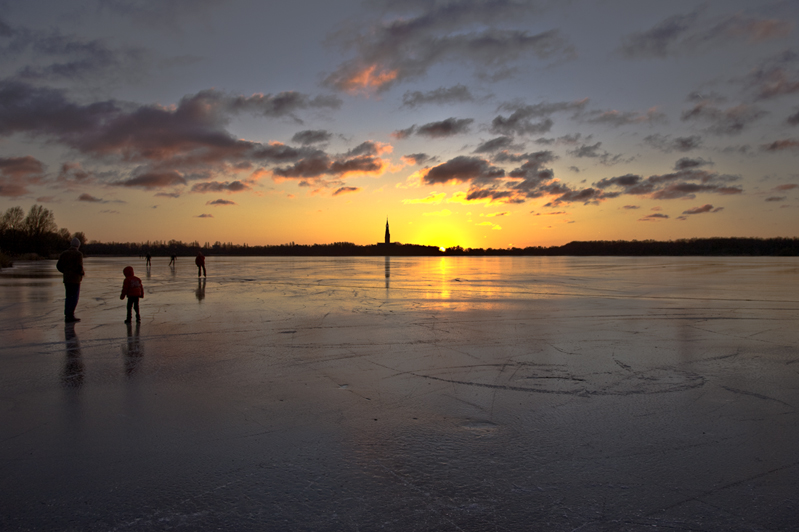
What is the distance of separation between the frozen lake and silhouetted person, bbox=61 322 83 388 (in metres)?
0.05

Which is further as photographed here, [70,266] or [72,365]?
[70,266]

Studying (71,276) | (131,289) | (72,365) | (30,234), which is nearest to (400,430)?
(72,365)

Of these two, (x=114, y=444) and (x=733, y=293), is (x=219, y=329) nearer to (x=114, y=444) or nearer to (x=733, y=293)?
(x=114, y=444)

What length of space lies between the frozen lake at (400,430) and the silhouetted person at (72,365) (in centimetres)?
5

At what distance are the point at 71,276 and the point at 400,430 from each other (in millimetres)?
9275

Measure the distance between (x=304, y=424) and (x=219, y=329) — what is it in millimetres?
5462

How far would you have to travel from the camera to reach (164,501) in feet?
9.08

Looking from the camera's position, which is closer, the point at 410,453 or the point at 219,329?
the point at 410,453

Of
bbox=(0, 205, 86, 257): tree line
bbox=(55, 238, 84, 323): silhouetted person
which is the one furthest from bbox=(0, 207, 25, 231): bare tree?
bbox=(55, 238, 84, 323): silhouetted person

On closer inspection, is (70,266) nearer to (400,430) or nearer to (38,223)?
(400,430)

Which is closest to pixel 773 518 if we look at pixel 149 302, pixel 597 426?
pixel 597 426

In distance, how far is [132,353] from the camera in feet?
22.3

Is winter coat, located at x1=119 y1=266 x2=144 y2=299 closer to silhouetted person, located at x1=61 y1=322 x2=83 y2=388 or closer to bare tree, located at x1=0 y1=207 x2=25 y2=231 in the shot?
silhouetted person, located at x1=61 y1=322 x2=83 y2=388

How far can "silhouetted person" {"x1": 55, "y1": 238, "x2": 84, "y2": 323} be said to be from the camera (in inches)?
380
